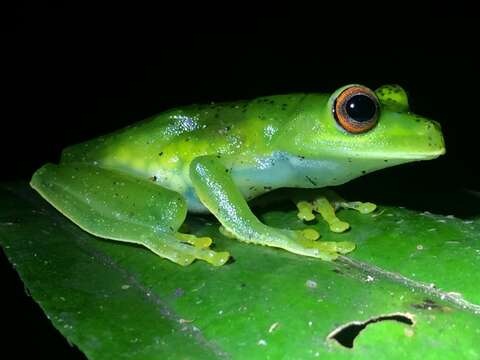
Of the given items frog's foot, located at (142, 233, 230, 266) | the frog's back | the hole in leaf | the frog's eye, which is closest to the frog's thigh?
frog's foot, located at (142, 233, 230, 266)

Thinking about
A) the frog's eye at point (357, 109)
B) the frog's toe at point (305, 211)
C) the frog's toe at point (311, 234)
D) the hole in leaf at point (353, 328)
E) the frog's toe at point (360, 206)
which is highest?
the frog's eye at point (357, 109)

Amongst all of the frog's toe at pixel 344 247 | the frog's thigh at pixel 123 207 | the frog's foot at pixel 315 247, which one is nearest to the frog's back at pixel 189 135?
the frog's thigh at pixel 123 207

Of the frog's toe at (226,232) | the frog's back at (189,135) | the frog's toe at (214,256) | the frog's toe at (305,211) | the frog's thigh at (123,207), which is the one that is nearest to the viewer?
the frog's toe at (214,256)

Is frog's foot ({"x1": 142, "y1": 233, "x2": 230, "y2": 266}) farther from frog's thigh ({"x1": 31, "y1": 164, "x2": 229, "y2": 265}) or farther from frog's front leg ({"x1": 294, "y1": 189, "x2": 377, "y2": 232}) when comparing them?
frog's front leg ({"x1": 294, "y1": 189, "x2": 377, "y2": 232})

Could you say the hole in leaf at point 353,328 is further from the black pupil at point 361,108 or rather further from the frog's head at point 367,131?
the black pupil at point 361,108

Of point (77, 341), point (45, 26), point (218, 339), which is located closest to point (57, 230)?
point (77, 341)

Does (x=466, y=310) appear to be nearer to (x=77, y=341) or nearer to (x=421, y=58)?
(x=77, y=341)
